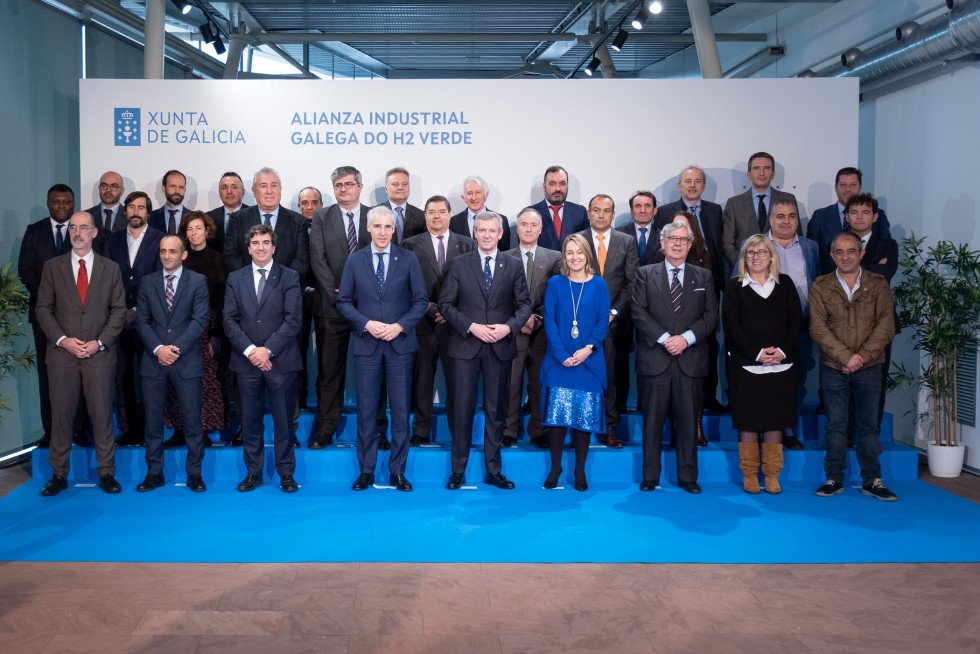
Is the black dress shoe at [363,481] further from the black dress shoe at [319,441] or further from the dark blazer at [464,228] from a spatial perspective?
the dark blazer at [464,228]

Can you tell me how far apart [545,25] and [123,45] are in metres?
4.88

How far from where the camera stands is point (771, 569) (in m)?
3.87

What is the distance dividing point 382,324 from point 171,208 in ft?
7.14

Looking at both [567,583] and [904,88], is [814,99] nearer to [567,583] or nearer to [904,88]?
[904,88]

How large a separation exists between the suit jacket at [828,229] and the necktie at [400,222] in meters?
2.97

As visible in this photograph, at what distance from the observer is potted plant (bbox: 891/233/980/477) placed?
568 centimetres

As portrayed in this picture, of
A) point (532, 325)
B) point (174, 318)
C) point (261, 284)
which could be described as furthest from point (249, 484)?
point (532, 325)

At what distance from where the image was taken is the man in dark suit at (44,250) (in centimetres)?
564

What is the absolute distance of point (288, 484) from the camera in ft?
16.9

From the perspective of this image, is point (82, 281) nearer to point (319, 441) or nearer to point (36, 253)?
point (36, 253)

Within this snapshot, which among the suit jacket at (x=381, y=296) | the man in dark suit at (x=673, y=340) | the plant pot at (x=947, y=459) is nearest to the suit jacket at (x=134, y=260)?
the suit jacket at (x=381, y=296)

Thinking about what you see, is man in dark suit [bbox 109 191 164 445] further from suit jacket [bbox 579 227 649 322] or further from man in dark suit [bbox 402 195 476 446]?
suit jacket [bbox 579 227 649 322]

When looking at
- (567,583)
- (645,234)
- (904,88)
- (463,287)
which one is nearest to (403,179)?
(463,287)

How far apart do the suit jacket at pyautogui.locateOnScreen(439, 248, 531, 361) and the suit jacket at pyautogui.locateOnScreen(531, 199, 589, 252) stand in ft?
3.01
